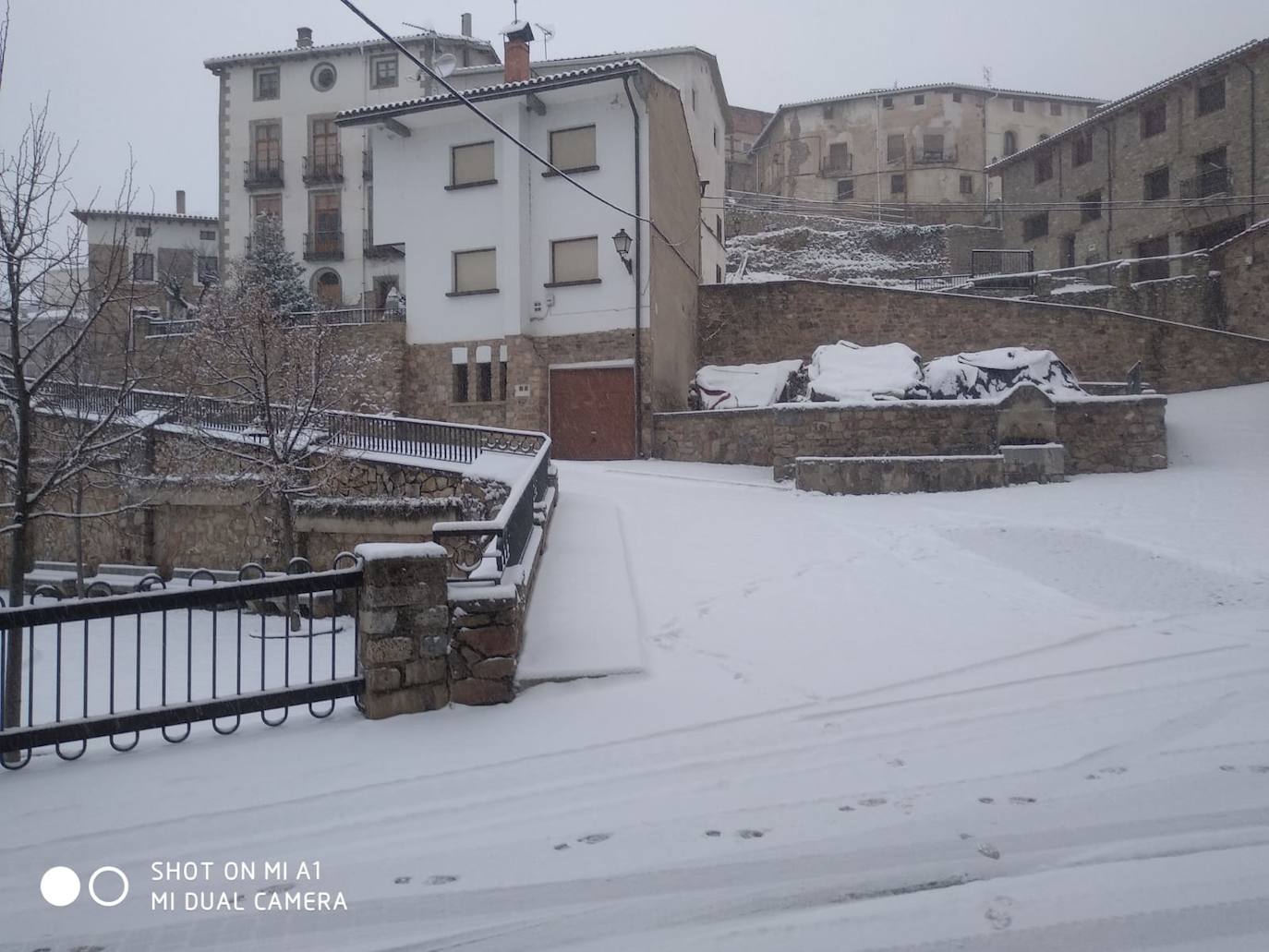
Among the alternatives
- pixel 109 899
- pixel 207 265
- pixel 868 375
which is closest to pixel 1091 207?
pixel 868 375

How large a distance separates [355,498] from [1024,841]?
43.5ft

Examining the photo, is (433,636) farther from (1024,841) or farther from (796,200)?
(796,200)

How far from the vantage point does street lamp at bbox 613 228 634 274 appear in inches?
697

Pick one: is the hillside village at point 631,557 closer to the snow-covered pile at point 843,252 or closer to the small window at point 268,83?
the small window at point 268,83

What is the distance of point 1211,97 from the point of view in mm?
27203

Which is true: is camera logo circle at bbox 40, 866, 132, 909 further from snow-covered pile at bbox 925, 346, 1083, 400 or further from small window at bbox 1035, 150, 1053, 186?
small window at bbox 1035, 150, 1053, 186

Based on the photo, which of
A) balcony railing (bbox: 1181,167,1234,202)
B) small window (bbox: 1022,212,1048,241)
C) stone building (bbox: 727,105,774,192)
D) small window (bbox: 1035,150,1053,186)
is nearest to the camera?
balcony railing (bbox: 1181,167,1234,202)

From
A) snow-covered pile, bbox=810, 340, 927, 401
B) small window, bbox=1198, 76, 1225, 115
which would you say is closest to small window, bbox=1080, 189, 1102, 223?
small window, bbox=1198, 76, 1225, 115

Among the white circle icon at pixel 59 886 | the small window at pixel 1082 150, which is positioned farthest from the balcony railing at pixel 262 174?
the white circle icon at pixel 59 886

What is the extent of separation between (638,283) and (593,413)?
3024mm

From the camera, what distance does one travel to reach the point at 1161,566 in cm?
855

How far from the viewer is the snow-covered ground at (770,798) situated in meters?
3.16

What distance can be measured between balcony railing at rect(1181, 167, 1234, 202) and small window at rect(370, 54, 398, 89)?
28295mm

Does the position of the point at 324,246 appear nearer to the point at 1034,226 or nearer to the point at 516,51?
the point at 516,51
